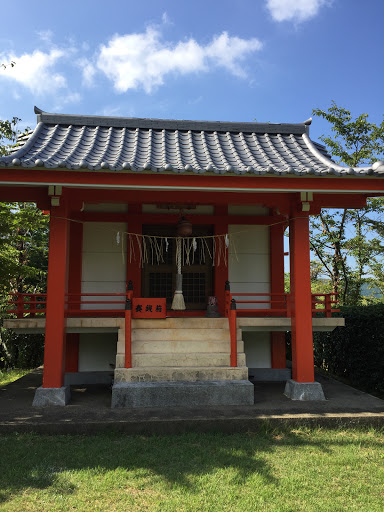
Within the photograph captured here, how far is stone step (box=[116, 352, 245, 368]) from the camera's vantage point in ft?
23.2

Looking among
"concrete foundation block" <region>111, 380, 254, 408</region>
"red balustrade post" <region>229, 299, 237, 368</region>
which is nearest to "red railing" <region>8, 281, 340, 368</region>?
"red balustrade post" <region>229, 299, 237, 368</region>

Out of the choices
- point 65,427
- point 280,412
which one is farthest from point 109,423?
point 280,412

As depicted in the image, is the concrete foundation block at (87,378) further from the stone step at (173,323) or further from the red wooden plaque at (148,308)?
the red wooden plaque at (148,308)

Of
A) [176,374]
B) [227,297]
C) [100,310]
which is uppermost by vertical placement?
[227,297]

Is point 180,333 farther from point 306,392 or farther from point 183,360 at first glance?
point 306,392

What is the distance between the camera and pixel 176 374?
22.5 feet

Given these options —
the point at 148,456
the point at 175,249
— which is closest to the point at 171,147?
the point at 175,249

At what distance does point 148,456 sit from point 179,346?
273cm

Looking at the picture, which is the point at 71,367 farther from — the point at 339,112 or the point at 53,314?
the point at 339,112

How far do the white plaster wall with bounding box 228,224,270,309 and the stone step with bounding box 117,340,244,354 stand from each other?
2.03 m

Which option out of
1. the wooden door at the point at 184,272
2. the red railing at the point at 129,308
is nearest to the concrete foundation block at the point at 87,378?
the red railing at the point at 129,308

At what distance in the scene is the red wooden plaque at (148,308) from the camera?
7719 mm

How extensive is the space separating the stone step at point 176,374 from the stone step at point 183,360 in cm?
23

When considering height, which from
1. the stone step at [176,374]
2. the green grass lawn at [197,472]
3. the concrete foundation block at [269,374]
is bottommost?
the green grass lawn at [197,472]
